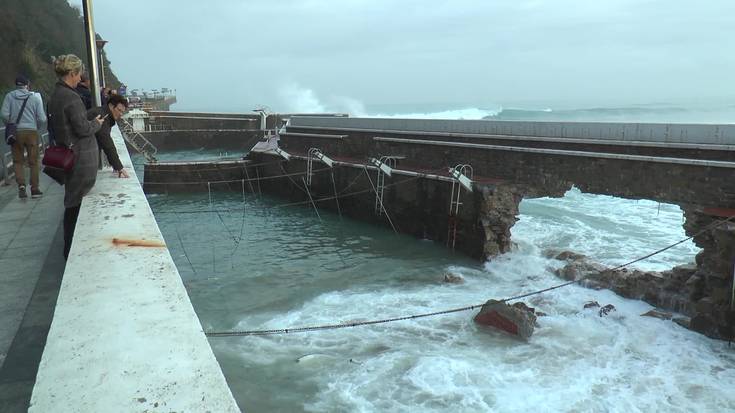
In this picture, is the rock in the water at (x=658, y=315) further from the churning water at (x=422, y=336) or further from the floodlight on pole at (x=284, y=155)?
the floodlight on pole at (x=284, y=155)

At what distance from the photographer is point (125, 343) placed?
221 cm

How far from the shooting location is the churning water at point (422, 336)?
7.52m

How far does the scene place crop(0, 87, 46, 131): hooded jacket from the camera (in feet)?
24.6

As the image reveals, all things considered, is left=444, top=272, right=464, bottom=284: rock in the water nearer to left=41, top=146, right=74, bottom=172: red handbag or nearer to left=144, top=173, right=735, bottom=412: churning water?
left=144, top=173, right=735, bottom=412: churning water

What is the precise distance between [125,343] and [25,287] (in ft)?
8.14

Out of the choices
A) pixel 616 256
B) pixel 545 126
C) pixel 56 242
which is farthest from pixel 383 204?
pixel 56 242

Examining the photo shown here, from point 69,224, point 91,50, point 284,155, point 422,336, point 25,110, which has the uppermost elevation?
point 91,50

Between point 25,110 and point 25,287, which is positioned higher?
point 25,110

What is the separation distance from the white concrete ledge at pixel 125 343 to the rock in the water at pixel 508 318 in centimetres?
733

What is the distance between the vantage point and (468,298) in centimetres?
1141

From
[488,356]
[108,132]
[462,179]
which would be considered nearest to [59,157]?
[108,132]

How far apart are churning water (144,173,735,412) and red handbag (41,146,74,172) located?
423 centimetres

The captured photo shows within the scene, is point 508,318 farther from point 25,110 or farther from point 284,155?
point 284,155

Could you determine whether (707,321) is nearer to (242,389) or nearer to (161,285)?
(242,389)
